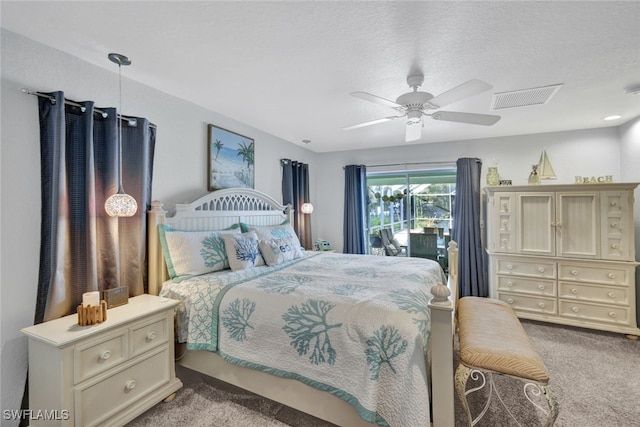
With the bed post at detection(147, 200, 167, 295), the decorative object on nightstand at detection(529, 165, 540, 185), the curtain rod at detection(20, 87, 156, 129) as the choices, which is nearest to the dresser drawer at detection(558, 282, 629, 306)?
the decorative object on nightstand at detection(529, 165, 540, 185)

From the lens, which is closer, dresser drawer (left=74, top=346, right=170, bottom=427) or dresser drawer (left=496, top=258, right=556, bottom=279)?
dresser drawer (left=74, top=346, right=170, bottom=427)

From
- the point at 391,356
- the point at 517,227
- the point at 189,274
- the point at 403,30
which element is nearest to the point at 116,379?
the point at 189,274

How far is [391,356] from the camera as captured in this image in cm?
144

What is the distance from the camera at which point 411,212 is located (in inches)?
194

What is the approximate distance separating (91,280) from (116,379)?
2.27 ft

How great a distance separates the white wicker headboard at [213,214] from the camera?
2422mm

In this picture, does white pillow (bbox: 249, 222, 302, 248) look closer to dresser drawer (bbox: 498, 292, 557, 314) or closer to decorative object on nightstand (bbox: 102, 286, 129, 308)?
decorative object on nightstand (bbox: 102, 286, 129, 308)

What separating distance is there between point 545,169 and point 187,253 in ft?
14.5

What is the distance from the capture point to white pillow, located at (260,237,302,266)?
286 cm

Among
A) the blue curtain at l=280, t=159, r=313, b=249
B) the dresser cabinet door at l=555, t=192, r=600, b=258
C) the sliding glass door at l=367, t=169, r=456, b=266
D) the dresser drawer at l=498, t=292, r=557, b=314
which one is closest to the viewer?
the dresser cabinet door at l=555, t=192, r=600, b=258

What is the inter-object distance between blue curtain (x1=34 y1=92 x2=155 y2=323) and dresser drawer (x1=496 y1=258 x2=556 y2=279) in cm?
406

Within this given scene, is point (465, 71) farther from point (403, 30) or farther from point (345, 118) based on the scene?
point (345, 118)

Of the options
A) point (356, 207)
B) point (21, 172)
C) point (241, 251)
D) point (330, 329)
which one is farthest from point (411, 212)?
point (21, 172)

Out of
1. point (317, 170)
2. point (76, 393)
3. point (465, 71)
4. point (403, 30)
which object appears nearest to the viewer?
point (76, 393)
